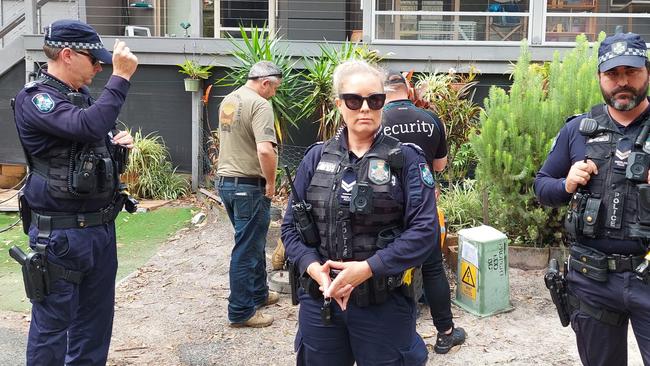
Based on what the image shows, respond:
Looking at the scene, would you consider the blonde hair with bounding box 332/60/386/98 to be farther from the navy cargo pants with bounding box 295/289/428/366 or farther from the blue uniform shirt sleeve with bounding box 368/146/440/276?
the navy cargo pants with bounding box 295/289/428/366

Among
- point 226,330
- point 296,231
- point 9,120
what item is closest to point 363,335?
point 296,231

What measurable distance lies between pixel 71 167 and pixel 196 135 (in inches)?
254

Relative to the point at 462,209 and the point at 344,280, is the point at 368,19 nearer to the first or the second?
the point at 462,209

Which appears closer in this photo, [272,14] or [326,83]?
[326,83]

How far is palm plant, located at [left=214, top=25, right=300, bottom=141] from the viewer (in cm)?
856

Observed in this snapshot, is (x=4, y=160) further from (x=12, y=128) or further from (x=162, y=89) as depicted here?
(x=162, y=89)

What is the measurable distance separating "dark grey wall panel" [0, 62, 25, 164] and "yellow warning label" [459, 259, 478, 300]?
24.7 feet

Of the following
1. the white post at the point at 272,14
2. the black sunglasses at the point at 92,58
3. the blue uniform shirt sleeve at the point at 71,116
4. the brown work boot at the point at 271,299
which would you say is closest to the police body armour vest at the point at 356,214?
the blue uniform shirt sleeve at the point at 71,116

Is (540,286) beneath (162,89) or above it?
beneath

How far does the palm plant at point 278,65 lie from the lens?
337 inches

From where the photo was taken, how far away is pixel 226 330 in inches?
186

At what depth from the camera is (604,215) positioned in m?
2.73

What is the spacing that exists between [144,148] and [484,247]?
593 cm

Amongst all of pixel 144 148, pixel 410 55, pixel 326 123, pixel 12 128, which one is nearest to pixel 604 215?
pixel 326 123
